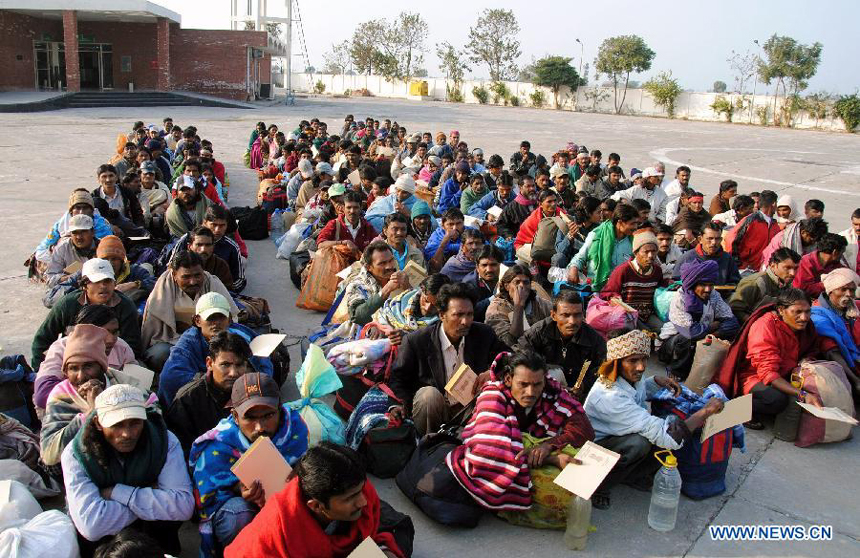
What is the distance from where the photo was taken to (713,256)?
704cm

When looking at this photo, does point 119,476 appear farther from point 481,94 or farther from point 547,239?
point 481,94

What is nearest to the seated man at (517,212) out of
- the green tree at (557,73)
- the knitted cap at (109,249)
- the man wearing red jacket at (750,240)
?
the man wearing red jacket at (750,240)

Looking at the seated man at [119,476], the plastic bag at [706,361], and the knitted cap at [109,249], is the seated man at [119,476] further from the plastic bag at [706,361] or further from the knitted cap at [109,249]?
the plastic bag at [706,361]

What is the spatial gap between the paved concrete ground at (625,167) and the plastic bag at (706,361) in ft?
1.82

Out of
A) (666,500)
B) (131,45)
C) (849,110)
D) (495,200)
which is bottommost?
(666,500)

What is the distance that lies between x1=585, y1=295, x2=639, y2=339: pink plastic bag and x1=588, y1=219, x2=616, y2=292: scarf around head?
1.15 metres

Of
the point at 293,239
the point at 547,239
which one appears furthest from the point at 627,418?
the point at 293,239

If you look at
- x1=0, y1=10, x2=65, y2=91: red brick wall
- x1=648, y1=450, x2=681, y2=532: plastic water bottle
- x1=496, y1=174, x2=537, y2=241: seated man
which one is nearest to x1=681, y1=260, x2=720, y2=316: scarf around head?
x1=648, y1=450, x2=681, y2=532: plastic water bottle

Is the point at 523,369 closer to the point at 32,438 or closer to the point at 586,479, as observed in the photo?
the point at 586,479

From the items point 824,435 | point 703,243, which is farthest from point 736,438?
point 703,243

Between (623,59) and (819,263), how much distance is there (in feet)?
178

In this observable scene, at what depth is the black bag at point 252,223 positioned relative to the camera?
10375mm

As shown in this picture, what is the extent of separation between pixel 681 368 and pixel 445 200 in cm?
567

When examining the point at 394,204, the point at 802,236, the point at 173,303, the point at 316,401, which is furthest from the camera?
the point at 394,204
